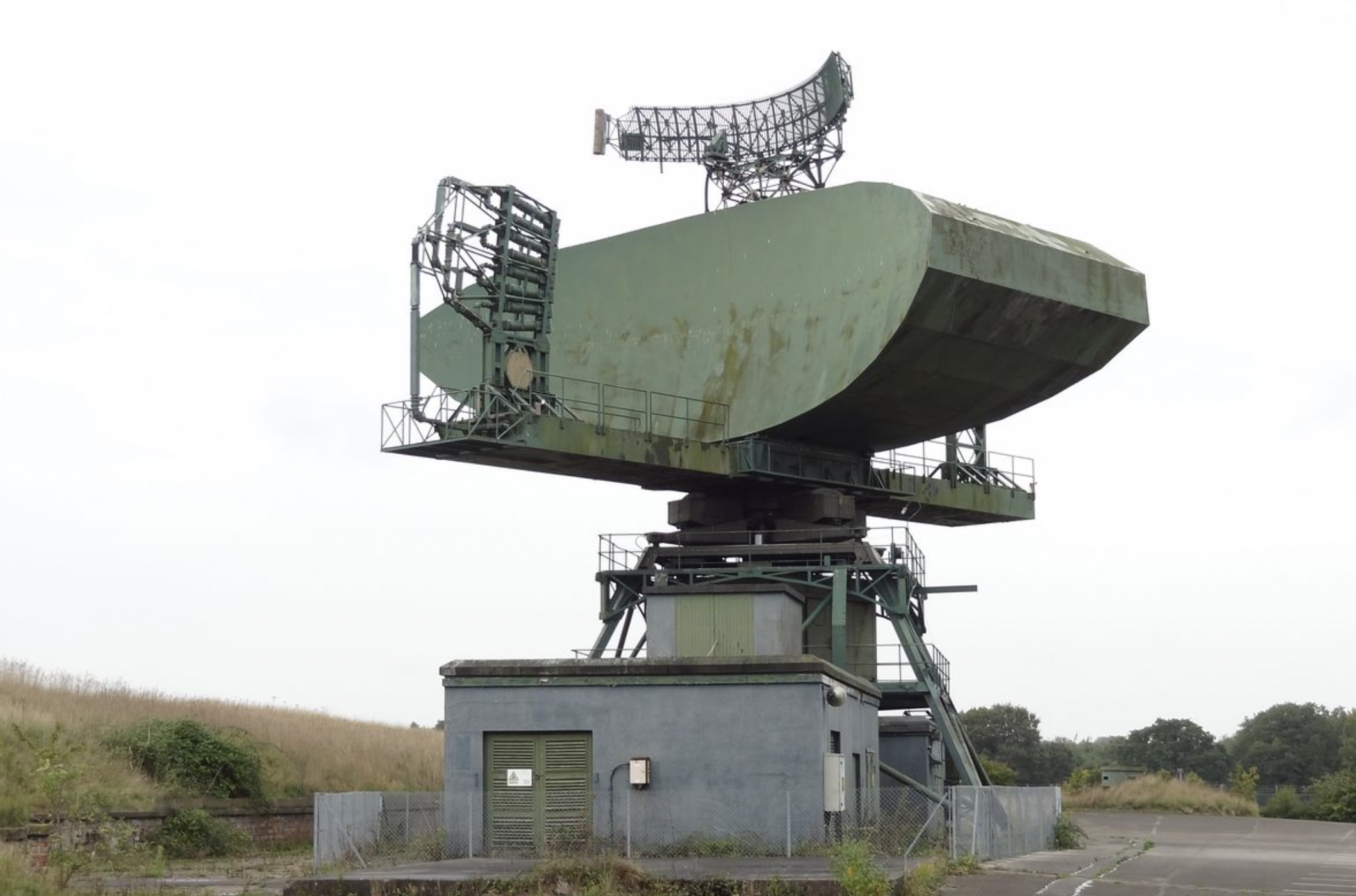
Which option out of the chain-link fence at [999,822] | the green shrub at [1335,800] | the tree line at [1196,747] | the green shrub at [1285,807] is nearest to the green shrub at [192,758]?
the chain-link fence at [999,822]

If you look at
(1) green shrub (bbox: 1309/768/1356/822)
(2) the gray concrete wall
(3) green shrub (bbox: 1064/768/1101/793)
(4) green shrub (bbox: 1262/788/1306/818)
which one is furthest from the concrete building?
(4) green shrub (bbox: 1262/788/1306/818)

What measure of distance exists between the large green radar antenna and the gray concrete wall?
637cm

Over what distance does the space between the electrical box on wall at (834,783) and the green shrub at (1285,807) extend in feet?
135

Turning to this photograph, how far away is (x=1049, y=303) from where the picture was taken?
1441 inches

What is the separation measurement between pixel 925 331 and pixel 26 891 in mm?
19693

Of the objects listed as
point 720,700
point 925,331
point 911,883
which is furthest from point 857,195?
point 911,883

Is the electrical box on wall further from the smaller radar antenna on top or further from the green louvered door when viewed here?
the smaller radar antenna on top

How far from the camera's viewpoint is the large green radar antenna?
1393 inches

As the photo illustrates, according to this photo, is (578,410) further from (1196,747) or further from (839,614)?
(1196,747)

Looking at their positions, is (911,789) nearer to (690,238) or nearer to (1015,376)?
(1015,376)

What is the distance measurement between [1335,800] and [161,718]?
144 feet

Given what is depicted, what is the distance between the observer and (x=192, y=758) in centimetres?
3853

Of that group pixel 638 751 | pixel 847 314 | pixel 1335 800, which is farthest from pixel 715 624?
pixel 1335 800

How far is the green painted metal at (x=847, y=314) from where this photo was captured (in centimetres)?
3522
